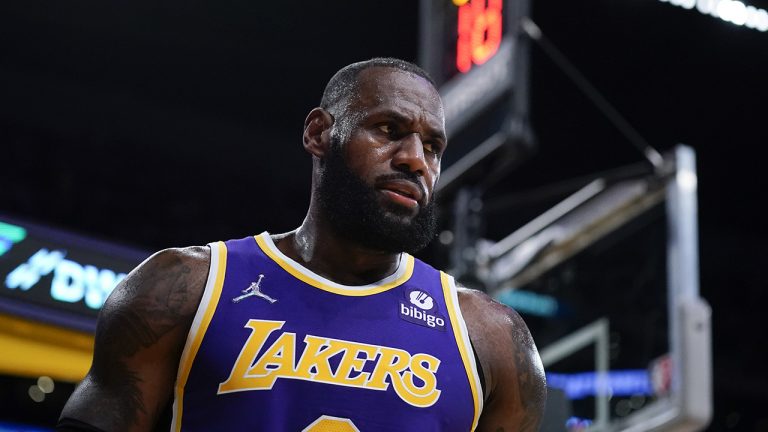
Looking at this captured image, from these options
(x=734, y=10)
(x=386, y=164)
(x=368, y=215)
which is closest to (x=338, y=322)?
(x=368, y=215)

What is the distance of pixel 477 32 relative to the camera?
7055mm

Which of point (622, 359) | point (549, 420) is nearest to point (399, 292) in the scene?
point (549, 420)

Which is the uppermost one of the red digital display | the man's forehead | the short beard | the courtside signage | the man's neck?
the red digital display

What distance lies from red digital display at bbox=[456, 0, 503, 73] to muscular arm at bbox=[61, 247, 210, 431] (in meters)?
4.55

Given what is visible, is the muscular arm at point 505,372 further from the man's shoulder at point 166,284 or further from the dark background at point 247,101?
the dark background at point 247,101

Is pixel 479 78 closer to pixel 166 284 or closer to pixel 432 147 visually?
pixel 432 147

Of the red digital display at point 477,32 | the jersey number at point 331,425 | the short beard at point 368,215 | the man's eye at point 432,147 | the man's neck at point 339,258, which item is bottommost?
the jersey number at point 331,425

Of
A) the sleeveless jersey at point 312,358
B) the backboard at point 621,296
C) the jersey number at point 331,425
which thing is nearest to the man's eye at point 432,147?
the sleeveless jersey at point 312,358

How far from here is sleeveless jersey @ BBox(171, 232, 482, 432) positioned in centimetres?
231

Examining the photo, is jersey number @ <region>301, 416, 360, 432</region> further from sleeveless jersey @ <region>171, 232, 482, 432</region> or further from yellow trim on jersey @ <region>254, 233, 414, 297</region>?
yellow trim on jersey @ <region>254, 233, 414, 297</region>

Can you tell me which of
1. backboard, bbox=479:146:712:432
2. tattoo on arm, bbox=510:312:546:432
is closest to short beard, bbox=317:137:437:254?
tattoo on arm, bbox=510:312:546:432

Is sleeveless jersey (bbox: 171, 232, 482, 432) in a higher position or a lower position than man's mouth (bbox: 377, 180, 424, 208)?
lower

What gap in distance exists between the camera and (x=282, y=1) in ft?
37.5

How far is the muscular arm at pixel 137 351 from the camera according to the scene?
2.30 metres
